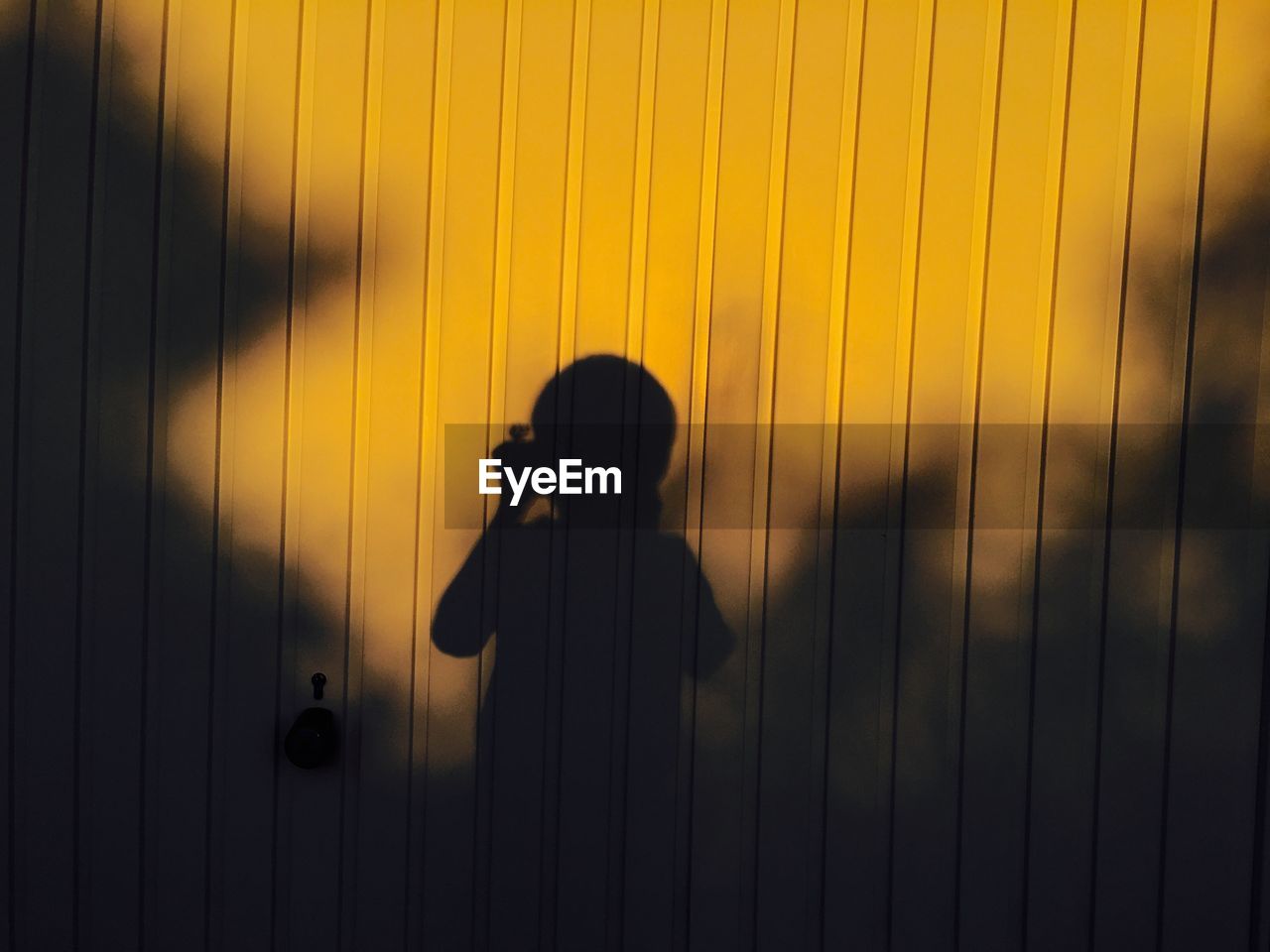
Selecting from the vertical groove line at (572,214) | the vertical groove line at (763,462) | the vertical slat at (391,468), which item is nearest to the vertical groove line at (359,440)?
the vertical slat at (391,468)

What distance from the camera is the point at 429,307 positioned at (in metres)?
2.62

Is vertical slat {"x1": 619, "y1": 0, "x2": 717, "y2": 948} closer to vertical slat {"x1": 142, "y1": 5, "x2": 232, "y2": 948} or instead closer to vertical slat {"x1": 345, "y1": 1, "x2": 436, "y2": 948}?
vertical slat {"x1": 345, "y1": 1, "x2": 436, "y2": 948}

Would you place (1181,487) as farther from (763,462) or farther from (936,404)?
(763,462)

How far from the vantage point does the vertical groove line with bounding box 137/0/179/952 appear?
8.61 ft

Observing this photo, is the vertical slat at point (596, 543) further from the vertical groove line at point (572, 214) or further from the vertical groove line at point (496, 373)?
the vertical groove line at point (496, 373)

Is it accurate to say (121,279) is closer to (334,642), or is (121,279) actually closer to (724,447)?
(334,642)

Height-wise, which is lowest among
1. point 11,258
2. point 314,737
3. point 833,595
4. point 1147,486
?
point 314,737

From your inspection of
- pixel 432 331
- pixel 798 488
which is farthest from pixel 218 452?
pixel 798 488

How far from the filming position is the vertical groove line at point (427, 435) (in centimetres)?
261

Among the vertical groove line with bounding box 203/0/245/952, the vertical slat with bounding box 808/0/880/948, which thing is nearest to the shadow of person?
the vertical slat with bounding box 808/0/880/948

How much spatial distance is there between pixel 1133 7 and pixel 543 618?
2.22m

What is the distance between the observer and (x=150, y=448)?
2654 mm

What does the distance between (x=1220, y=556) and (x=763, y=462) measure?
4.05 feet

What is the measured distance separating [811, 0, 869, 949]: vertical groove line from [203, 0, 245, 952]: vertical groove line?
1.61 meters
